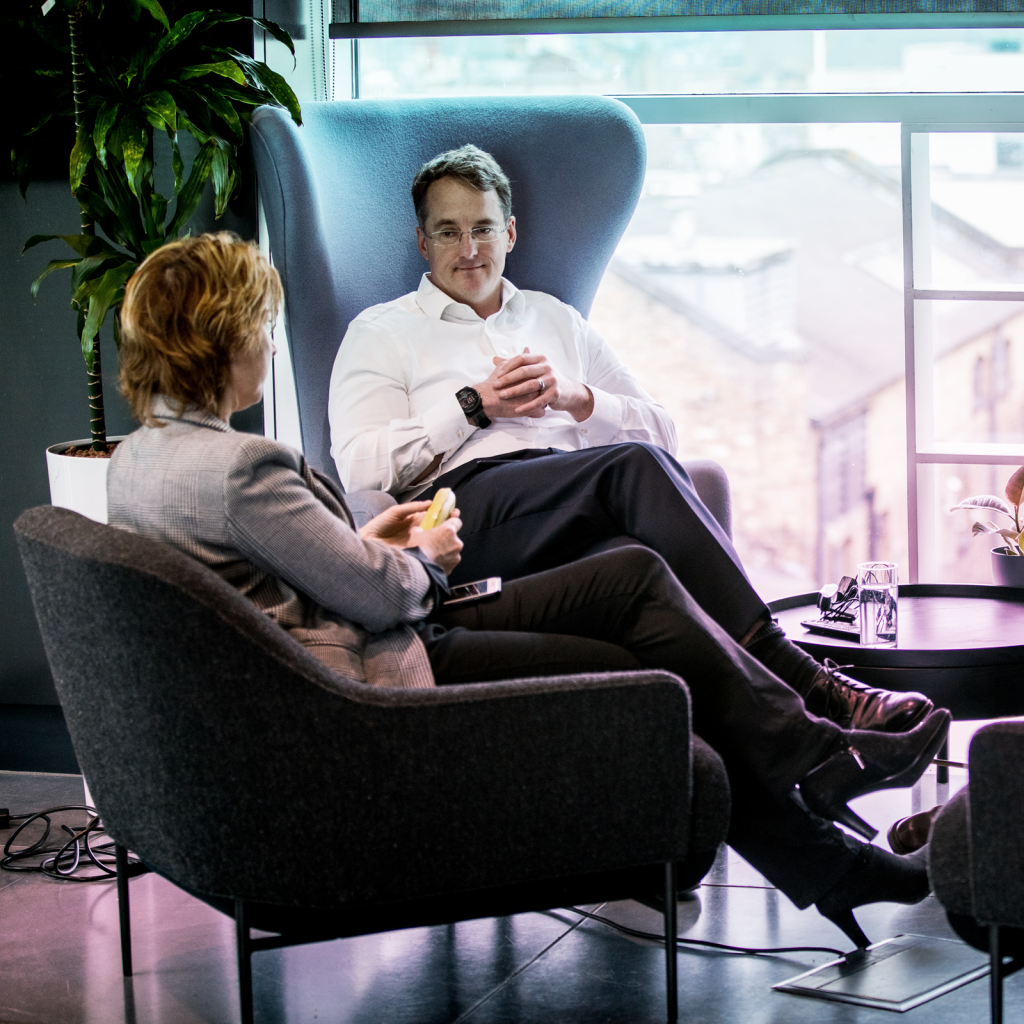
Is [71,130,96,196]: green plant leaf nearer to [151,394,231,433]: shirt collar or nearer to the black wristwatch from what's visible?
the black wristwatch

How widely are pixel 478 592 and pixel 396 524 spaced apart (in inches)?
6.9

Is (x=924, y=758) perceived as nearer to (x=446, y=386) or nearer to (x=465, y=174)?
(x=446, y=386)

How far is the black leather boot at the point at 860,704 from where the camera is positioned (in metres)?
1.72

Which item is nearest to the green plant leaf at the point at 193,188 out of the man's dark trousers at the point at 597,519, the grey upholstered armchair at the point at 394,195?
the grey upholstered armchair at the point at 394,195

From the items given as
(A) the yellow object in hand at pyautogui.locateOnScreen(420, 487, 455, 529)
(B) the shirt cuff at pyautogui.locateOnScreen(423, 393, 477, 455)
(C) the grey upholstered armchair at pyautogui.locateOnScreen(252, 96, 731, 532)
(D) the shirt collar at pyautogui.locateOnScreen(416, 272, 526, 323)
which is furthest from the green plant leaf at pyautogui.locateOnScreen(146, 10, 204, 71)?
(A) the yellow object in hand at pyautogui.locateOnScreen(420, 487, 455, 529)

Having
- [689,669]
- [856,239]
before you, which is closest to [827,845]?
[689,669]

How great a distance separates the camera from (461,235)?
271 centimetres

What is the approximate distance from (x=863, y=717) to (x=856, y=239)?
2.35 m

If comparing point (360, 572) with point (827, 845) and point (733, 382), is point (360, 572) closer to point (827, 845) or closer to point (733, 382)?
point (827, 845)

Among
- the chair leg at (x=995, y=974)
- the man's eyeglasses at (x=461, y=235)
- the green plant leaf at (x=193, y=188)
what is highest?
the green plant leaf at (x=193, y=188)

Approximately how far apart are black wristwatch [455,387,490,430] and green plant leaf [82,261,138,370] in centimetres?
71

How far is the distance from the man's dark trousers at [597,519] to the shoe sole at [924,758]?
Result: 34cm

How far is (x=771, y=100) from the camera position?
11.3 feet

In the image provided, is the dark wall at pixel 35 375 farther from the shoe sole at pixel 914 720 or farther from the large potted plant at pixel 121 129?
the shoe sole at pixel 914 720
